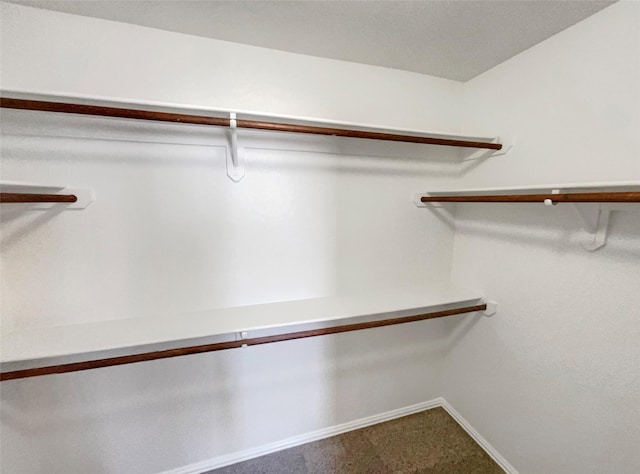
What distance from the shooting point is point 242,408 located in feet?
4.89

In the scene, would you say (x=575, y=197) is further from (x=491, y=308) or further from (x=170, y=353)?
(x=170, y=353)

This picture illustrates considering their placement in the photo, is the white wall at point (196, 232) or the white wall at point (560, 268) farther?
the white wall at point (196, 232)

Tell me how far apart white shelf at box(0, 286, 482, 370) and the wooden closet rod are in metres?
0.55

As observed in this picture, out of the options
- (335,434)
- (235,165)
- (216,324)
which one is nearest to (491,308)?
(335,434)

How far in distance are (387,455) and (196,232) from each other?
1665 millimetres

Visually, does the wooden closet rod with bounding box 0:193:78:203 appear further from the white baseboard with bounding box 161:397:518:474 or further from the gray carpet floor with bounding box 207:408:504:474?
the gray carpet floor with bounding box 207:408:504:474

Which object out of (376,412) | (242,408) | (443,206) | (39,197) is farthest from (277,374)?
(443,206)

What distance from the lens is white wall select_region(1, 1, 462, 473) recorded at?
1.11 m

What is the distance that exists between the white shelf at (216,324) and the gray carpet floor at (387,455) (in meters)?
0.84

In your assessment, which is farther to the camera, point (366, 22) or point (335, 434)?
point (335, 434)

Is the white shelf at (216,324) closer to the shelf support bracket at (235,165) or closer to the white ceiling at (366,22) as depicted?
the shelf support bracket at (235,165)

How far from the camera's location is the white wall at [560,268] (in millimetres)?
992

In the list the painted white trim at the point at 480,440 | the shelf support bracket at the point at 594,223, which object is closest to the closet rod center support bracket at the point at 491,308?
the shelf support bracket at the point at 594,223

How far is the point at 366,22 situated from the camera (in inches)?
44.1
